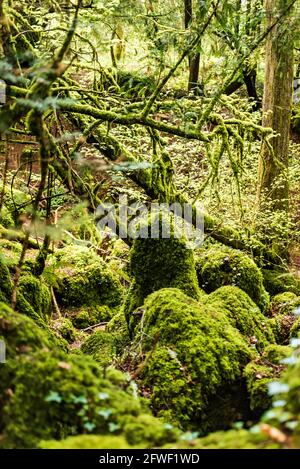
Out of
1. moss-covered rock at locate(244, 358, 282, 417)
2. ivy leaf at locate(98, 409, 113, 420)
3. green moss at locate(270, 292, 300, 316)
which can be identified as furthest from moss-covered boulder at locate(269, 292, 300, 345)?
ivy leaf at locate(98, 409, 113, 420)

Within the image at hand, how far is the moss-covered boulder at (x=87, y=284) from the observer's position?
8.94 meters

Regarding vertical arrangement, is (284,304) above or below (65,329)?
above

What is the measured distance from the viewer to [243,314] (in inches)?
209

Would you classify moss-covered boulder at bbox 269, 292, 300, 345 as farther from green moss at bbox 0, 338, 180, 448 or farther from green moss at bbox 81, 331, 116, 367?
green moss at bbox 0, 338, 180, 448

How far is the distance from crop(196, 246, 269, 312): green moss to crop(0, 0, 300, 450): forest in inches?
0.9

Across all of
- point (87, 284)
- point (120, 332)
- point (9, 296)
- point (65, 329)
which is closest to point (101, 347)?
point (120, 332)

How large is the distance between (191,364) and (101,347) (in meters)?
2.10

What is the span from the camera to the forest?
1.84 metres

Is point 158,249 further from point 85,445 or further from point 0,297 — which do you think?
point 85,445

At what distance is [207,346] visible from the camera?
398 centimetres

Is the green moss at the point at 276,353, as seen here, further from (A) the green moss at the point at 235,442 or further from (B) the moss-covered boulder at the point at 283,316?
(A) the green moss at the point at 235,442

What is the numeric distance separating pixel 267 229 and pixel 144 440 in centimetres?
840

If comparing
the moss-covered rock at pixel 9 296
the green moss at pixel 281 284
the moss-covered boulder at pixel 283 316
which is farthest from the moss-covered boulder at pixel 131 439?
the green moss at pixel 281 284

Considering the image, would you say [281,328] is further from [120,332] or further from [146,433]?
[146,433]
